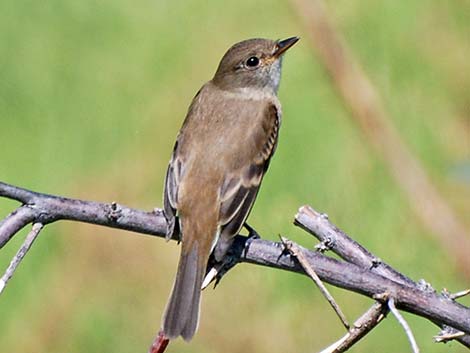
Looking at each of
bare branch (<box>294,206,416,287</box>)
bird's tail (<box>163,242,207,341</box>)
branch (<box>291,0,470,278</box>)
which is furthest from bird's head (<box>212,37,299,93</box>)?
bare branch (<box>294,206,416,287</box>)

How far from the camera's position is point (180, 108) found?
9.44 metres

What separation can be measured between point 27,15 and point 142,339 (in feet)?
12.1

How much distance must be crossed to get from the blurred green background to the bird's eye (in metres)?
1.83

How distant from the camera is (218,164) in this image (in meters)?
4.89

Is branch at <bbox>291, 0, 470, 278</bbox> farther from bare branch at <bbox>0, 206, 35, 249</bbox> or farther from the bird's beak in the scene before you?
bare branch at <bbox>0, 206, 35, 249</bbox>

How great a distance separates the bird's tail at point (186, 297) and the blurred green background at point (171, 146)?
2.92 meters

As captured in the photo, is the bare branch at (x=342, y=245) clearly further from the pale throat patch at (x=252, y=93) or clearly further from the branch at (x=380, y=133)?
the branch at (x=380, y=133)

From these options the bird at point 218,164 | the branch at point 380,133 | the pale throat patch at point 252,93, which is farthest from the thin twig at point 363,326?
the branch at point 380,133

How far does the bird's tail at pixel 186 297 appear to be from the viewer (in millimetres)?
3998

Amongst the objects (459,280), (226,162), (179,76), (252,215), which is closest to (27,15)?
(179,76)

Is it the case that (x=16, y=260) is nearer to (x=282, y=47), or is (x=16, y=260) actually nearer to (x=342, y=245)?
(x=342, y=245)

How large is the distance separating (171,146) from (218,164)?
13.9 feet

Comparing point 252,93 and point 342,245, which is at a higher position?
point 252,93

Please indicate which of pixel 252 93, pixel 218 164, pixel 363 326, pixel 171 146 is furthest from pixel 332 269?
pixel 171 146
